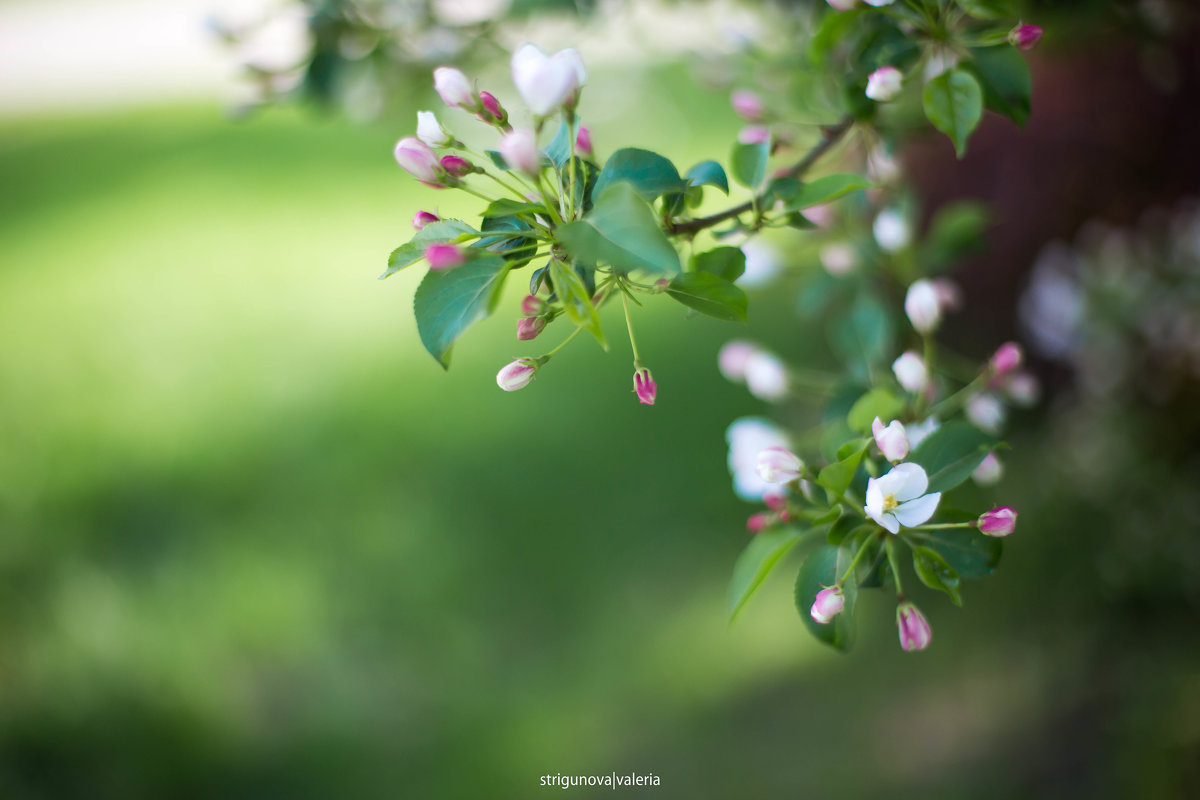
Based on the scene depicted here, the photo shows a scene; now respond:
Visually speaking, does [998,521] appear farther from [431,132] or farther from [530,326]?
[431,132]

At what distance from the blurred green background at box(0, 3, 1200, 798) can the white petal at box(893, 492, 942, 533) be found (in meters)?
1.05

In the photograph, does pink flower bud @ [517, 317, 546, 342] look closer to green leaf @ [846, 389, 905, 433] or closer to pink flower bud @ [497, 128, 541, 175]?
pink flower bud @ [497, 128, 541, 175]

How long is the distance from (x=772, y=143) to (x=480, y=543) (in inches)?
73.3

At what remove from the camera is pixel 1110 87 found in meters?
2.15

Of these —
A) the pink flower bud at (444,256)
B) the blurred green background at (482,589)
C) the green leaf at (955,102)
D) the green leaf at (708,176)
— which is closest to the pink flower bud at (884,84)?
the green leaf at (955,102)

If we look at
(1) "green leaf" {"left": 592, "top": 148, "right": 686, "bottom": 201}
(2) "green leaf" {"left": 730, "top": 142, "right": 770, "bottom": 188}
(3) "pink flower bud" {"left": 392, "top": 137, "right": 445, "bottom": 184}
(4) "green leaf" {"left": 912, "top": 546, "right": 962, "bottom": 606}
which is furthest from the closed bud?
(4) "green leaf" {"left": 912, "top": 546, "right": 962, "bottom": 606}

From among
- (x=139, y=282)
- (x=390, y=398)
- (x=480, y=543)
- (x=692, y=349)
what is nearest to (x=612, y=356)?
(x=692, y=349)

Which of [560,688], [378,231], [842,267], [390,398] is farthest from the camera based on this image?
[378,231]

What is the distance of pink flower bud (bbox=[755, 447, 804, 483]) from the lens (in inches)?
25.8

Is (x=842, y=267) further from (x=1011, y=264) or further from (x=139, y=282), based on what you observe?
(x=139, y=282)

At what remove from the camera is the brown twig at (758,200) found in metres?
0.66

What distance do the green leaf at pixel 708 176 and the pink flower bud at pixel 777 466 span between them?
20 centimetres

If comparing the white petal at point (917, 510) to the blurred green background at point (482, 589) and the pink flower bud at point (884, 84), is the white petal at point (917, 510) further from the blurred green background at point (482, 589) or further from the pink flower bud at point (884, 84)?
the blurred green background at point (482, 589)

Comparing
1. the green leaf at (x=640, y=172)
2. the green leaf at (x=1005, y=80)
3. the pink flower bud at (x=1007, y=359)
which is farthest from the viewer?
the pink flower bud at (x=1007, y=359)
